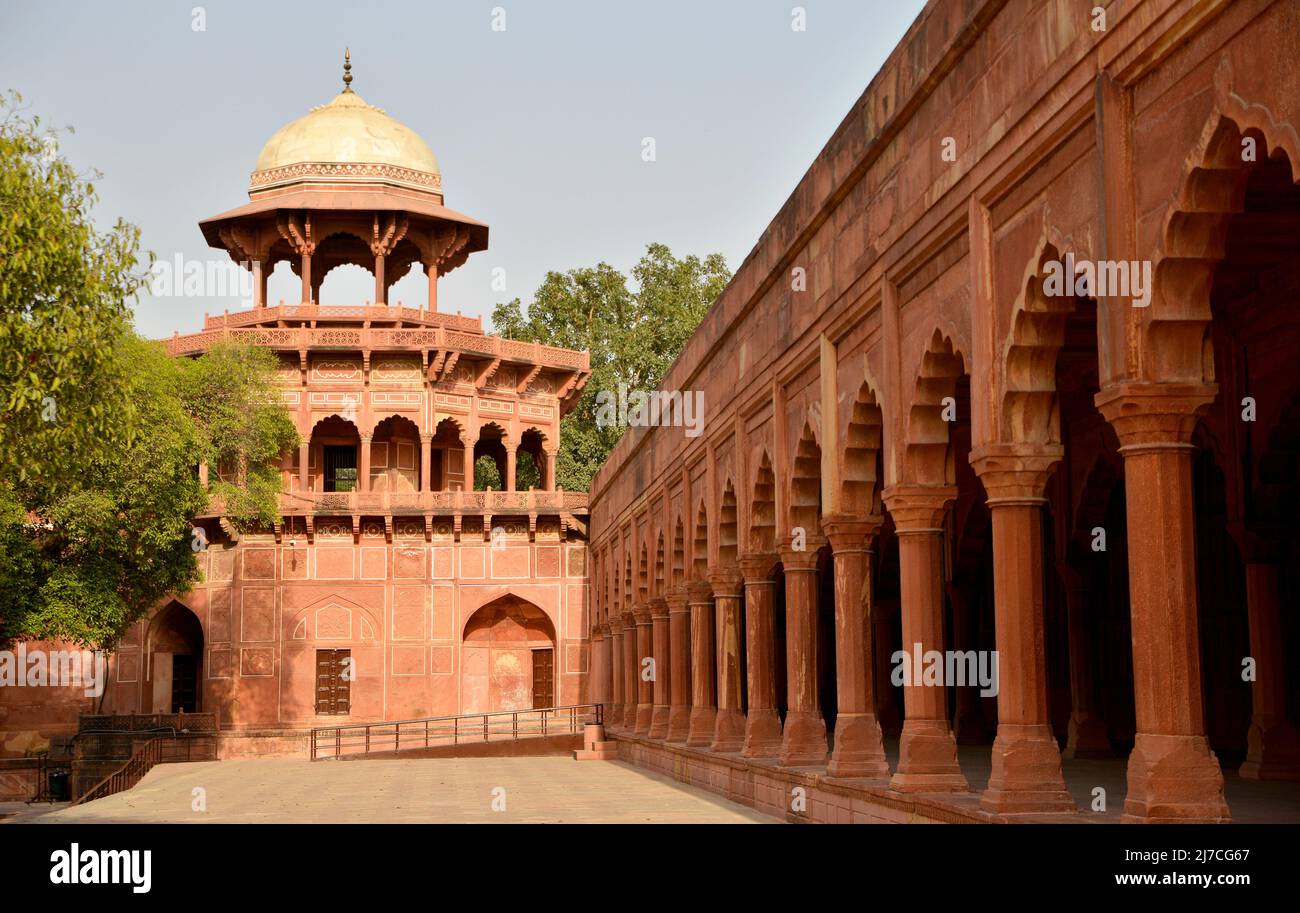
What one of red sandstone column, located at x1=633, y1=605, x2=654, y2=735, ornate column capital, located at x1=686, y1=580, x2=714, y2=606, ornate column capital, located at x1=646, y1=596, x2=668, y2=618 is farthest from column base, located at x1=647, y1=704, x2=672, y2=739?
ornate column capital, located at x1=686, y1=580, x2=714, y2=606

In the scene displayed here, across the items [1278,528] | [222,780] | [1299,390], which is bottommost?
[222,780]

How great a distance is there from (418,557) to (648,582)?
11.0 meters

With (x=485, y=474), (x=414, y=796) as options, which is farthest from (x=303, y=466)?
(x=414, y=796)

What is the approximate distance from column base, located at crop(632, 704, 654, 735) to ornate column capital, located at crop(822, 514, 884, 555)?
13536 mm

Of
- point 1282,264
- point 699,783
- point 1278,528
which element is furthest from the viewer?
point 699,783

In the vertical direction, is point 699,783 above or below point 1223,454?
below

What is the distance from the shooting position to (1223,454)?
1432cm

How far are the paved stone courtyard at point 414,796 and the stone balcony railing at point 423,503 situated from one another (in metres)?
7.62

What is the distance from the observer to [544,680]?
37562 mm

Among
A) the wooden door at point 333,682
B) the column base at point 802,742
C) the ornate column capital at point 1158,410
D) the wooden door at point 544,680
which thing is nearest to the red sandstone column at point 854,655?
the column base at point 802,742

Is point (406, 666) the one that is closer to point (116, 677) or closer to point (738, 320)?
point (116, 677)

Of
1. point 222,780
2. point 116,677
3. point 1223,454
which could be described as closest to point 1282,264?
point 1223,454

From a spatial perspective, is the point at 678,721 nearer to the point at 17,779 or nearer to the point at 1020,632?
the point at 1020,632
